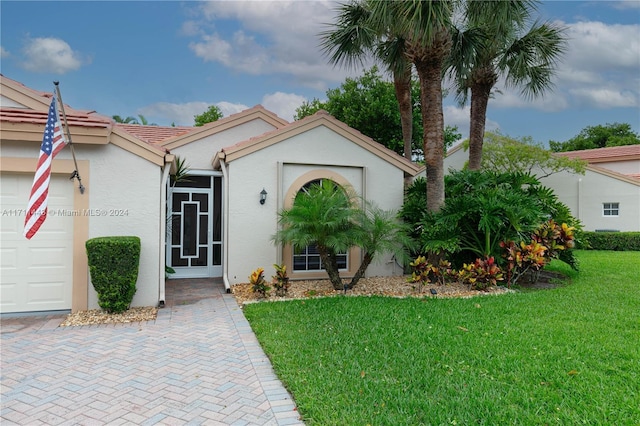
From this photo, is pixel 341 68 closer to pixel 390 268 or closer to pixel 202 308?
pixel 390 268

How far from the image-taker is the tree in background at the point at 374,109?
90.3 feet

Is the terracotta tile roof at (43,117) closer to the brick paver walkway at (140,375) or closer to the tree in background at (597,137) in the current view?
the brick paver walkway at (140,375)

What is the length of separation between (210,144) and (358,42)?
20.1 ft

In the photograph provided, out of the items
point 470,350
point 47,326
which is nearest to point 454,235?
point 470,350

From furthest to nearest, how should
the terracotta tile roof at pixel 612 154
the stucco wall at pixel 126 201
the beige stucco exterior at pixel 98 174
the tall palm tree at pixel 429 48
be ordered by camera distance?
1. the terracotta tile roof at pixel 612 154
2. the tall palm tree at pixel 429 48
3. the stucco wall at pixel 126 201
4. the beige stucco exterior at pixel 98 174

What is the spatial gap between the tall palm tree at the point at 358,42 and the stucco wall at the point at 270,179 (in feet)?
11.4

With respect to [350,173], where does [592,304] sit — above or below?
below

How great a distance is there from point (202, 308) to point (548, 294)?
8.55m

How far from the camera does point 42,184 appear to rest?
659 centimetres

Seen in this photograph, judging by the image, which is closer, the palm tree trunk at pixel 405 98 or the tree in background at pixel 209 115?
the palm tree trunk at pixel 405 98

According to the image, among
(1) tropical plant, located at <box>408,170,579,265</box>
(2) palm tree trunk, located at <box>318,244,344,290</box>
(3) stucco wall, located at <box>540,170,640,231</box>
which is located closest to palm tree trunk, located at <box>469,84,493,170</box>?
(1) tropical plant, located at <box>408,170,579,265</box>

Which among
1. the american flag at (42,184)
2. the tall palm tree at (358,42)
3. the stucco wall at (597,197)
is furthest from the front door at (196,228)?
the stucco wall at (597,197)

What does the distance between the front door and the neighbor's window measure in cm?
2553

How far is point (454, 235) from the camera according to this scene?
11.0 metres
